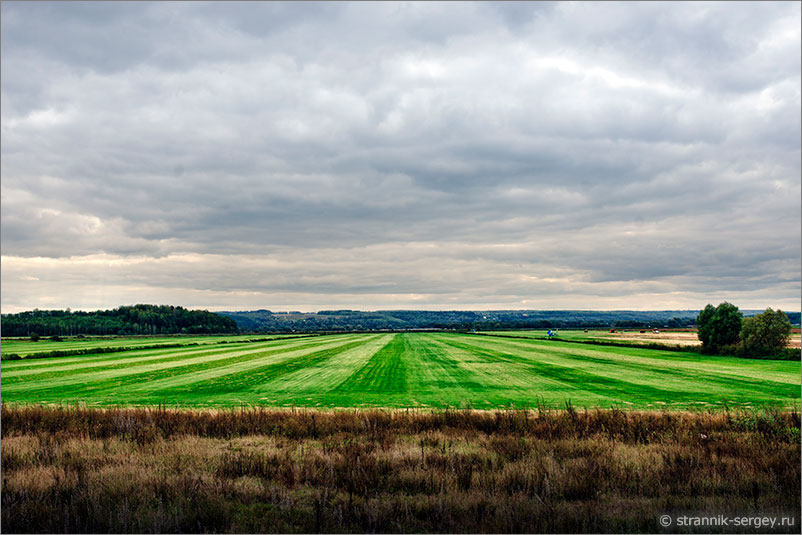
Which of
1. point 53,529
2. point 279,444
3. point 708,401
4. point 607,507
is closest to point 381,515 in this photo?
point 607,507

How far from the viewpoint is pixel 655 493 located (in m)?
12.2

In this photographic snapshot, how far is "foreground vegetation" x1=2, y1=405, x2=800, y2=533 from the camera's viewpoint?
409 inches

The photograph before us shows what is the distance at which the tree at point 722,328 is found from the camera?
268ft

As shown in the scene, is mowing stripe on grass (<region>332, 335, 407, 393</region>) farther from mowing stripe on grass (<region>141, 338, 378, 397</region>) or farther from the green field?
mowing stripe on grass (<region>141, 338, 378, 397</region>)

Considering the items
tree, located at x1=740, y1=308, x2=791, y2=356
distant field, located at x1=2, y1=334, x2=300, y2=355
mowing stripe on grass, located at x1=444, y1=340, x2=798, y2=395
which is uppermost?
tree, located at x1=740, y1=308, x2=791, y2=356

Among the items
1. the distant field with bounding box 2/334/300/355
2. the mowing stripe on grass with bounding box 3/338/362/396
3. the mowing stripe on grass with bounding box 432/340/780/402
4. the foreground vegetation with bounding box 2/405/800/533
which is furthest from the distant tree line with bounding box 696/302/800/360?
the distant field with bounding box 2/334/300/355

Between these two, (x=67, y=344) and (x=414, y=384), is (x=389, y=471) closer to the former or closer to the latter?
(x=414, y=384)

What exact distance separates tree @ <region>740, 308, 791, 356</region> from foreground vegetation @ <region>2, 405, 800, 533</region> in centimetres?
6518

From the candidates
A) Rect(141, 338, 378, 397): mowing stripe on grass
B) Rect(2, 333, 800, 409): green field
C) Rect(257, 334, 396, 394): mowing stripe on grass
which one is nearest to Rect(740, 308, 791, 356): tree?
Rect(2, 333, 800, 409): green field

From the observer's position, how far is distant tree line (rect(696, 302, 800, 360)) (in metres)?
71.6

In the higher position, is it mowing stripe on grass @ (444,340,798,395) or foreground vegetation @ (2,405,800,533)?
foreground vegetation @ (2,405,800,533)

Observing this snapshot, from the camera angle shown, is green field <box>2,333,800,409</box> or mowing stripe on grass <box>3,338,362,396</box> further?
mowing stripe on grass <box>3,338,362,396</box>

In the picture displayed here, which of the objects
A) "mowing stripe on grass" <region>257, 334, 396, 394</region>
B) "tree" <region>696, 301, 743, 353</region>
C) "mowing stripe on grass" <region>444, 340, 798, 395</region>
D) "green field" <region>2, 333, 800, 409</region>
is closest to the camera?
"green field" <region>2, 333, 800, 409</region>

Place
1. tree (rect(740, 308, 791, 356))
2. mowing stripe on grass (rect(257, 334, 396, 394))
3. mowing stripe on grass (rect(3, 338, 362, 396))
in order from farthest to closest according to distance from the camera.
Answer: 1. tree (rect(740, 308, 791, 356))
2. mowing stripe on grass (rect(3, 338, 362, 396))
3. mowing stripe on grass (rect(257, 334, 396, 394))
